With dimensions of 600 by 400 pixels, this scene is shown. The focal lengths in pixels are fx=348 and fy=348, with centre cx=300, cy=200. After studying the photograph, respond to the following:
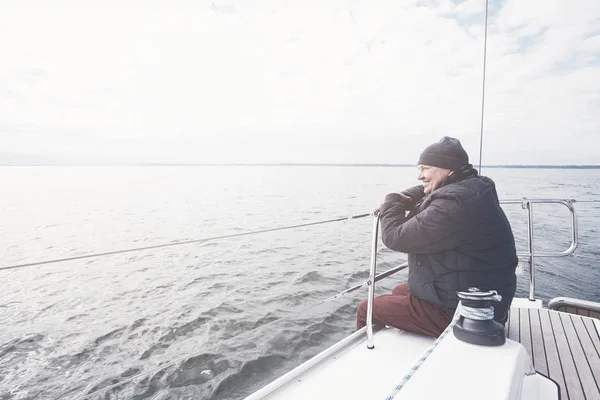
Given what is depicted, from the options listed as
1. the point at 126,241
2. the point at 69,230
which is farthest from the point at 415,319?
the point at 69,230

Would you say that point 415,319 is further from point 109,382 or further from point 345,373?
point 109,382

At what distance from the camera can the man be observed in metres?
1.85

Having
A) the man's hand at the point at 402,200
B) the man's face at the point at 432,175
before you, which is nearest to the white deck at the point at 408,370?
the man's hand at the point at 402,200

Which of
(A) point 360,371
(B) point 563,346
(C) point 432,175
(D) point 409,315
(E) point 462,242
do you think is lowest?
(B) point 563,346

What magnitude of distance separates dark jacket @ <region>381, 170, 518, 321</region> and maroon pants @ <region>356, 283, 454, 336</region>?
9cm

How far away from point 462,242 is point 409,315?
0.59m

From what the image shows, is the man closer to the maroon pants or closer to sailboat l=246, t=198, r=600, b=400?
the maroon pants

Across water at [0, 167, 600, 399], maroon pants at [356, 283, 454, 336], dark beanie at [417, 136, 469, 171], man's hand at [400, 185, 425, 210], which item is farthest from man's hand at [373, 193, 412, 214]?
water at [0, 167, 600, 399]

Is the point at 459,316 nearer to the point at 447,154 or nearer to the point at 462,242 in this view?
the point at 462,242

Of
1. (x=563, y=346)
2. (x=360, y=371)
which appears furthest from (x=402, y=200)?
(x=563, y=346)

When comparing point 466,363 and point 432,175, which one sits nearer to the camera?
point 466,363

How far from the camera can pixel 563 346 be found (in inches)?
89.1

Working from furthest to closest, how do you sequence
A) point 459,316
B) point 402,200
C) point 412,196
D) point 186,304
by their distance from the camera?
1. point 186,304
2. point 412,196
3. point 402,200
4. point 459,316

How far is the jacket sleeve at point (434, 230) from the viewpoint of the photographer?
1824 millimetres
